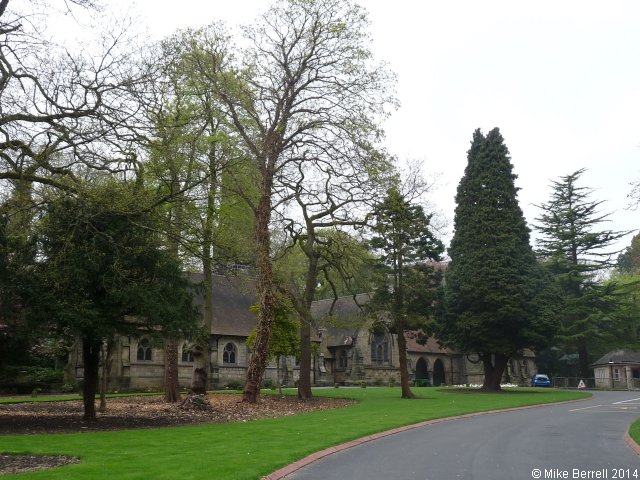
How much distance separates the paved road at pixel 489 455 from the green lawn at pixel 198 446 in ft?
3.59

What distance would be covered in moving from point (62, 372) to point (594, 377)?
51.2 m

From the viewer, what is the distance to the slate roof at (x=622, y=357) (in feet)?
196

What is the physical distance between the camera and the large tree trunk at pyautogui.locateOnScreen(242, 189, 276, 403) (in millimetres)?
27484

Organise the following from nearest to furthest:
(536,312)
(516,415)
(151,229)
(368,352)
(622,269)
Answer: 1. (151,229)
2. (516,415)
3. (536,312)
4. (368,352)
5. (622,269)

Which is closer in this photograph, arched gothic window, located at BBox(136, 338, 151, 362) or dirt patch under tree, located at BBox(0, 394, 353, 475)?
dirt patch under tree, located at BBox(0, 394, 353, 475)

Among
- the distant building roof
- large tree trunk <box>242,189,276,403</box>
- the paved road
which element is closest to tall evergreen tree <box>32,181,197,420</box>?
large tree trunk <box>242,189,276,403</box>

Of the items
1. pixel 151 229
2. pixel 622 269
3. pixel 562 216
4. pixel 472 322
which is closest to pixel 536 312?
pixel 472 322

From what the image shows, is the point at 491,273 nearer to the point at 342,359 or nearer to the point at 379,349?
the point at 379,349

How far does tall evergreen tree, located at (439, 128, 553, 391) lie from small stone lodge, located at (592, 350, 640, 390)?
20.3 meters

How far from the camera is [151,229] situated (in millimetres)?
18969

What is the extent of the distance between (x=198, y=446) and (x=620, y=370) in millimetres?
56259

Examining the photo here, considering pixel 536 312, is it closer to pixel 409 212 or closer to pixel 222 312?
pixel 409 212

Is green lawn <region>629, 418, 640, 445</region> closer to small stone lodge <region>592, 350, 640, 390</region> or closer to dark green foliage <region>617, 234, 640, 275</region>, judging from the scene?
small stone lodge <region>592, 350, 640, 390</region>

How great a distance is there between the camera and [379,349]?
60375 millimetres
